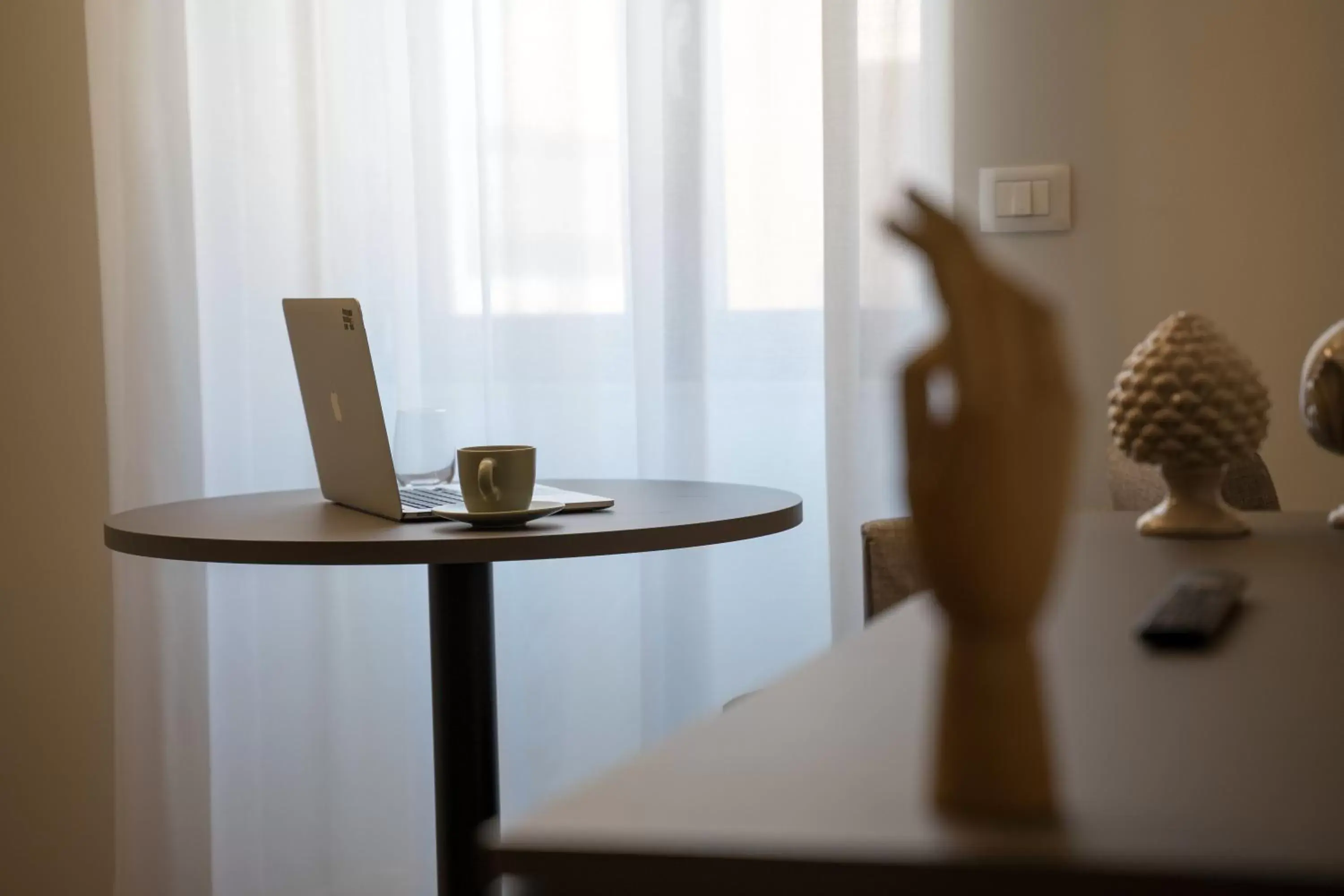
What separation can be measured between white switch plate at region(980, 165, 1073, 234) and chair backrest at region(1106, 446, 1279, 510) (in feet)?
2.88

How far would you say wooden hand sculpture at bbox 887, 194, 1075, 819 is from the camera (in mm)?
427

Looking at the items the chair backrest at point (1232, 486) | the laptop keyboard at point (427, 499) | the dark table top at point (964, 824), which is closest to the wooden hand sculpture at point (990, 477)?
the dark table top at point (964, 824)

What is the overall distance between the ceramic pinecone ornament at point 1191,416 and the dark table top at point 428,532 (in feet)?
2.11

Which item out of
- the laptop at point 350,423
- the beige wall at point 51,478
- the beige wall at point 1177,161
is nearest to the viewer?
the laptop at point 350,423

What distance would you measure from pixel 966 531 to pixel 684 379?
1.99 meters

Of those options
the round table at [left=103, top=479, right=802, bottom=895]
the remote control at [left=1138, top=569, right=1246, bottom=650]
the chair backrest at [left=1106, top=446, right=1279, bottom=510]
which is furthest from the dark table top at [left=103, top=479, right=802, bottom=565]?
the remote control at [left=1138, top=569, right=1246, bottom=650]

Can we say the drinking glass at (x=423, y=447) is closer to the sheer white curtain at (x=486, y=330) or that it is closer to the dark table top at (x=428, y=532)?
the dark table top at (x=428, y=532)

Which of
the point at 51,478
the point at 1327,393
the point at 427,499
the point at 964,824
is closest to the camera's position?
the point at 964,824

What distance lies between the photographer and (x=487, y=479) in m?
1.62

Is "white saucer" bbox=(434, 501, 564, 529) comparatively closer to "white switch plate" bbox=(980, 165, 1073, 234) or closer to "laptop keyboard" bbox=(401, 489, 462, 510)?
"laptop keyboard" bbox=(401, 489, 462, 510)

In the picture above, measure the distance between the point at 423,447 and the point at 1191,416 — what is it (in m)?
1.15

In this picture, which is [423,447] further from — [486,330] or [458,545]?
[486,330]

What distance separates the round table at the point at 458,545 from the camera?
151 centimetres

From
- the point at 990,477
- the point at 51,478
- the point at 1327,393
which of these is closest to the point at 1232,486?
the point at 1327,393
